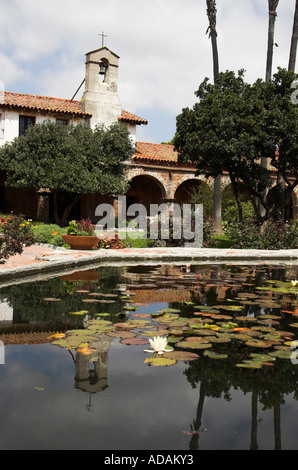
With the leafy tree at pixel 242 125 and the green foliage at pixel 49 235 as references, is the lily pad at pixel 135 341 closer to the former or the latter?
the green foliage at pixel 49 235

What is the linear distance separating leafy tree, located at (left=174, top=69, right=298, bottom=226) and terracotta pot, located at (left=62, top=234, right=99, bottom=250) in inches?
197

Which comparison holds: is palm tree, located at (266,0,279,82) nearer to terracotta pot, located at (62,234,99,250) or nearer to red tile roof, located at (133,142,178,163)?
red tile roof, located at (133,142,178,163)

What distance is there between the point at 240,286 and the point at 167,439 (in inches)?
197

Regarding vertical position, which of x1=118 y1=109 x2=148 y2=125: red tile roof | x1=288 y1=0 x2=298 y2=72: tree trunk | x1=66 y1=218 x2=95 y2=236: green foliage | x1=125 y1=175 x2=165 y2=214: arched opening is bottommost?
x1=66 y1=218 x2=95 y2=236: green foliage

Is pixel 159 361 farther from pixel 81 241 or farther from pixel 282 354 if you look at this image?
pixel 81 241

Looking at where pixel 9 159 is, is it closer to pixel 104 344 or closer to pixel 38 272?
pixel 38 272

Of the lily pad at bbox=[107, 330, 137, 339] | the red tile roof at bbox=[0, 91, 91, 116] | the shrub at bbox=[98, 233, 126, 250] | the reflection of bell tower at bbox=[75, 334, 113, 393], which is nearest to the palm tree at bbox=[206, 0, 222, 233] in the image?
the red tile roof at bbox=[0, 91, 91, 116]

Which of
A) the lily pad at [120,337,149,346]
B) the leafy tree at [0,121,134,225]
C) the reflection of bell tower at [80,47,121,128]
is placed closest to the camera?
the lily pad at [120,337,149,346]

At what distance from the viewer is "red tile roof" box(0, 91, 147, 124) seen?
70.9ft

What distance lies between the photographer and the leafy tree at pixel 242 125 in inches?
566

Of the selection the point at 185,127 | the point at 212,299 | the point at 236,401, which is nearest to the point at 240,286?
the point at 212,299

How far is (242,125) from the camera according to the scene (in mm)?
14492

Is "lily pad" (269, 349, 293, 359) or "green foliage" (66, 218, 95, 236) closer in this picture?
"lily pad" (269, 349, 293, 359)

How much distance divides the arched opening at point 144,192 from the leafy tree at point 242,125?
11211mm
